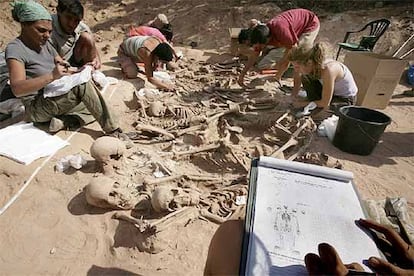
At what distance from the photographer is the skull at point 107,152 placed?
270 centimetres

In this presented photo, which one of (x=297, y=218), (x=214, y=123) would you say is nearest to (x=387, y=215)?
(x=297, y=218)

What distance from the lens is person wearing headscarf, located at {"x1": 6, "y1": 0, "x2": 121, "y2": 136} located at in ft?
9.10

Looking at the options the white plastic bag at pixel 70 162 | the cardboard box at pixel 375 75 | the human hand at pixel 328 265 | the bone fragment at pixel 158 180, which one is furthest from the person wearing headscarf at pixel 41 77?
the cardboard box at pixel 375 75

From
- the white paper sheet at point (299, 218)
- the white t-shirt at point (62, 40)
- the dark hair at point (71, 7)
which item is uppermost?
the dark hair at point (71, 7)

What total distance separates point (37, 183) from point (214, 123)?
2.10m

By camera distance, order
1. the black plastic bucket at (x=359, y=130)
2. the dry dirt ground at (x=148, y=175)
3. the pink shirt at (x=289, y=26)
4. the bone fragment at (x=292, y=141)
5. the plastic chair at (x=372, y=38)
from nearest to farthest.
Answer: the dry dirt ground at (x=148, y=175) → the bone fragment at (x=292, y=141) → the black plastic bucket at (x=359, y=130) → the pink shirt at (x=289, y=26) → the plastic chair at (x=372, y=38)

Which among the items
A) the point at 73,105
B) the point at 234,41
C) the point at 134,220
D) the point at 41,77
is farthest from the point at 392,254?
the point at 234,41

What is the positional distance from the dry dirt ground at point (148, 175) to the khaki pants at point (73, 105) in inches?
10.5

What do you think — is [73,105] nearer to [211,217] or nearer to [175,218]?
[175,218]

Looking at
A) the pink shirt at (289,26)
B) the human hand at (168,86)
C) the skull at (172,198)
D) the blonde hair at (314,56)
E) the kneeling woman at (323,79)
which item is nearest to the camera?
the skull at (172,198)

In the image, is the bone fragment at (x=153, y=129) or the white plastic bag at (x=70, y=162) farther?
the bone fragment at (x=153, y=129)

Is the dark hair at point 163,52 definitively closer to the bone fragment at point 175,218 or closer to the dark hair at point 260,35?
the dark hair at point 260,35

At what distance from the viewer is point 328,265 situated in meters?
1.00

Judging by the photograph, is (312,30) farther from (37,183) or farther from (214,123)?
(37,183)
